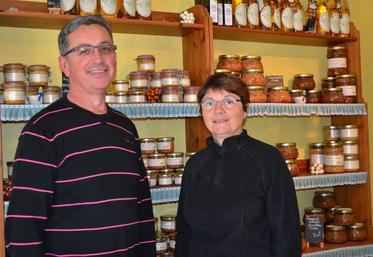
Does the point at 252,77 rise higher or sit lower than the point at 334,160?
higher

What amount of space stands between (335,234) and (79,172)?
6.81 feet

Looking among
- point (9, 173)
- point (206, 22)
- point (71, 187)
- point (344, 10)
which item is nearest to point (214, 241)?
point (71, 187)

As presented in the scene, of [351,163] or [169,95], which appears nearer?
[169,95]

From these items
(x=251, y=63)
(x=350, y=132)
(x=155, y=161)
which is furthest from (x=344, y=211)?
(x=155, y=161)

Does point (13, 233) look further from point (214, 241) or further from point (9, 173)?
point (9, 173)

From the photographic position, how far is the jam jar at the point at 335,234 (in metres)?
3.09

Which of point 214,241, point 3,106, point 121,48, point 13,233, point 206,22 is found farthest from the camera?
point 121,48

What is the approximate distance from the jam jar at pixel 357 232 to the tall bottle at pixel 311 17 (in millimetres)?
1252

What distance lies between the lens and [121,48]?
2865 mm

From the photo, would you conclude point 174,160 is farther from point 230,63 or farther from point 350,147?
point 350,147

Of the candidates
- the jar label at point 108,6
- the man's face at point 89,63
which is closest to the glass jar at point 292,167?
the jar label at point 108,6

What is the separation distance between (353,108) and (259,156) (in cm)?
161

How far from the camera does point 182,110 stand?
258cm

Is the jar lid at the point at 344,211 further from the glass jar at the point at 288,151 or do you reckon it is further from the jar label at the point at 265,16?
the jar label at the point at 265,16
